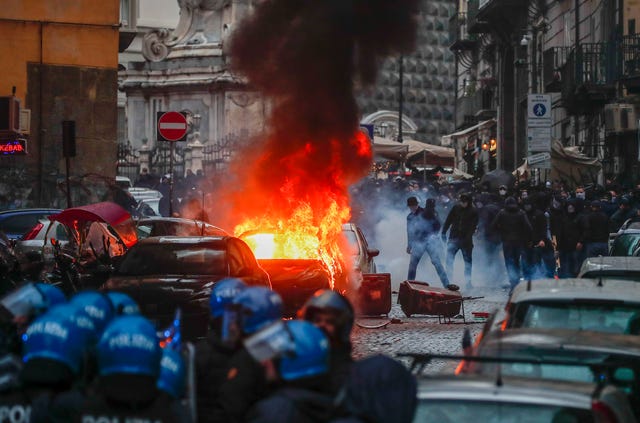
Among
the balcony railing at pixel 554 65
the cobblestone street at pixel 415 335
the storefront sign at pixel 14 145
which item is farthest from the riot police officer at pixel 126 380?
the balcony railing at pixel 554 65

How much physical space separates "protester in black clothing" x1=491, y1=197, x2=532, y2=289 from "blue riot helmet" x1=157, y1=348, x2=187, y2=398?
18947 millimetres

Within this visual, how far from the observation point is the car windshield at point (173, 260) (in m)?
15.1

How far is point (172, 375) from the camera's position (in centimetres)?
551

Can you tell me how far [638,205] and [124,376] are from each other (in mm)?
23236

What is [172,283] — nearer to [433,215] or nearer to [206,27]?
[433,215]

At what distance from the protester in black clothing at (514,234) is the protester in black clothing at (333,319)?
1811 cm

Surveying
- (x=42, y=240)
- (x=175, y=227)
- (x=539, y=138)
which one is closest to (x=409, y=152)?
(x=539, y=138)

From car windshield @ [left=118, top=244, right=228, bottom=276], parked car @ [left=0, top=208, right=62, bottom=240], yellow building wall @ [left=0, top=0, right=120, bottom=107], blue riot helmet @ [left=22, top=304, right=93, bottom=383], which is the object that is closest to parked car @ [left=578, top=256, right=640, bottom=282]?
car windshield @ [left=118, top=244, right=228, bottom=276]

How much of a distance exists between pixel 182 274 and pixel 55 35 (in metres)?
16.0

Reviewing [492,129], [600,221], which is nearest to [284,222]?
[600,221]

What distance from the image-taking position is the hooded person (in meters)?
5.05

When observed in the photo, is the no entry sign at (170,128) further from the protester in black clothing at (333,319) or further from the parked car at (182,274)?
the protester in black clothing at (333,319)

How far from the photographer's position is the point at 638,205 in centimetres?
2731

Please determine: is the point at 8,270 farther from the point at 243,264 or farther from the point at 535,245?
the point at 535,245
